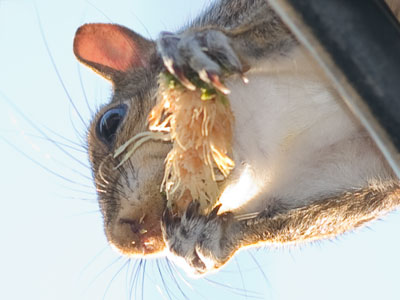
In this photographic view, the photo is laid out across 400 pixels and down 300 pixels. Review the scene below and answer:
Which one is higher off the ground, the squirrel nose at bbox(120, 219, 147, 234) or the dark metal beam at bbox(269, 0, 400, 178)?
the dark metal beam at bbox(269, 0, 400, 178)

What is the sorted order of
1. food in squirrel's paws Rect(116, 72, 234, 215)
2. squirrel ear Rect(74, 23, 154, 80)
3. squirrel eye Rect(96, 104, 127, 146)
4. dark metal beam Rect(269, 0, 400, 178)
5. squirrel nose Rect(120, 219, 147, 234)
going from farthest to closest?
squirrel ear Rect(74, 23, 154, 80) → squirrel eye Rect(96, 104, 127, 146) → squirrel nose Rect(120, 219, 147, 234) → food in squirrel's paws Rect(116, 72, 234, 215) → dark metal beam Rect(269, 0, 400, 178)

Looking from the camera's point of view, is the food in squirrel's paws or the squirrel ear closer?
the food in squirrel's paws

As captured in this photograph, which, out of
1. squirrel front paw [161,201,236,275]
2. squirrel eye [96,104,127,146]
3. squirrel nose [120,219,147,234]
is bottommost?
squirrel front paw [161,201,236,275]

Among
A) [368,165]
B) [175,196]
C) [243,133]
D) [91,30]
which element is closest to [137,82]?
[91,30]

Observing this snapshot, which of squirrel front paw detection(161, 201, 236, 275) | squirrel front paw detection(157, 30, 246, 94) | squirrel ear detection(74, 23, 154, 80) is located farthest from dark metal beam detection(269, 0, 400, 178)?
squirrel ear detection(74, 23, 154, 80)

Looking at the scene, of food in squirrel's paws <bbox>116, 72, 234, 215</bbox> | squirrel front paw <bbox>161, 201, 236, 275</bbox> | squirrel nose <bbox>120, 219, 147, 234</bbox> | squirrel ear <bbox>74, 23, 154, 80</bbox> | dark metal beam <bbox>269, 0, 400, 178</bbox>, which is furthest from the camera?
squirrel ear <bbox>74, 23, 154, 80</bbox>

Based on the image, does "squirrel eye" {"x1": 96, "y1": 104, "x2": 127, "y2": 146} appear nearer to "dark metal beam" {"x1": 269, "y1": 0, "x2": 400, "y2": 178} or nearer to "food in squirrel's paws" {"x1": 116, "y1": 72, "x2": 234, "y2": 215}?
"food in squirrel's paws" {"x1": 116, "y1": 72, "x2": 234, "y2": 215}

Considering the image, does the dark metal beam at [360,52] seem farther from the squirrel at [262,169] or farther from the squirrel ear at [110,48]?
the squirrel ear at [110,48]
